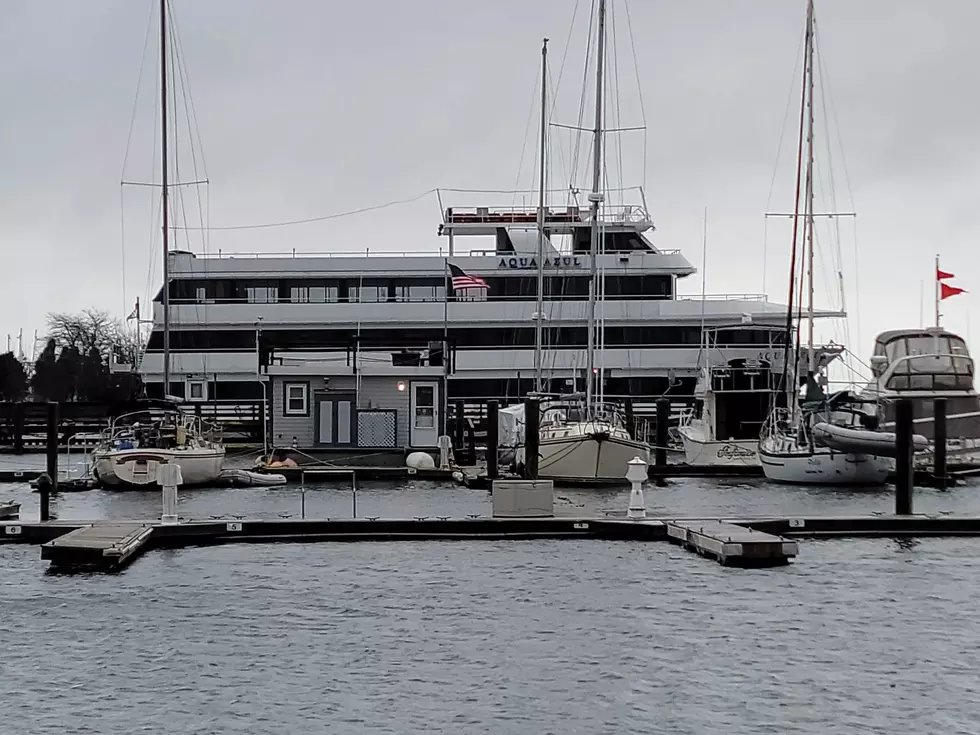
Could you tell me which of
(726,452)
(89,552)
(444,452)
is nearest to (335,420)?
(444,452)

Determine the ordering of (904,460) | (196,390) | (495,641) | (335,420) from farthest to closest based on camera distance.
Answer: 1. (196,390)
2. (335,420)
3. (904,460)
4. (495,641)

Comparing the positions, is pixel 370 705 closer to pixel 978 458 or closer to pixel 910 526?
pixel 910 526

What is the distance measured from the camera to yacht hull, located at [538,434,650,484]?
3772 cm

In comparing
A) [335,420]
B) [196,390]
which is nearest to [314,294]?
[196,390]

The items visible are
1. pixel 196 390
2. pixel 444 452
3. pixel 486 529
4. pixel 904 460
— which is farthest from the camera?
pixel 196 390

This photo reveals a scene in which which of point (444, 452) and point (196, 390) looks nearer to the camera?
point (444, 452)

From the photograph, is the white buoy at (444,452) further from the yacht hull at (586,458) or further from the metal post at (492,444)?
the metal post at (492,444)

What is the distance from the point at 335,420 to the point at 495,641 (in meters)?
26.8

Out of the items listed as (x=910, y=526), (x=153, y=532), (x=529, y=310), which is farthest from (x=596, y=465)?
(x=529, y=310)

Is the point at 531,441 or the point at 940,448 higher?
the point at 531,441

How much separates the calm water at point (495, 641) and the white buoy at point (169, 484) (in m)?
1.14

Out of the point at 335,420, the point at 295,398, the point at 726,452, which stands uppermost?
the point at 295,398

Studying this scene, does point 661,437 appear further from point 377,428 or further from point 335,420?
point 335,420

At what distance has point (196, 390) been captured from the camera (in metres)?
67.6
